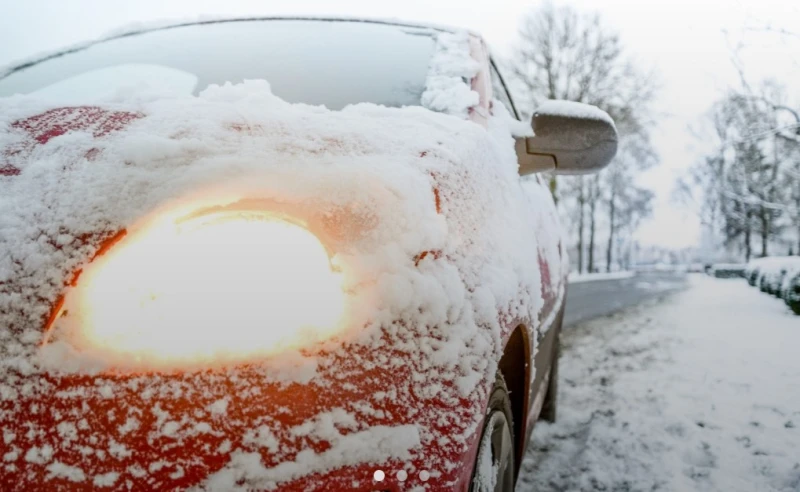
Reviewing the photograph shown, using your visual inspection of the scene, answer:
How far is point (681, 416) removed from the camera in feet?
11.3

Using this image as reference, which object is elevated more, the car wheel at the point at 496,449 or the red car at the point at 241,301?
the red car at the point at 241,301

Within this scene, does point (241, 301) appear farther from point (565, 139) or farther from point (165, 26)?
point (165, 26)

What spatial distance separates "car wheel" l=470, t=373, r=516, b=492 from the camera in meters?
1.24

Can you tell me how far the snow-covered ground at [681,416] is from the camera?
2.67 metres

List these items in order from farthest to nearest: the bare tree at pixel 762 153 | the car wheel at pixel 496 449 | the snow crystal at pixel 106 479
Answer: the bare tree at pixel 762 153 < the car wheel at pixel 496 449 < the snow crystal at pixel 106 479

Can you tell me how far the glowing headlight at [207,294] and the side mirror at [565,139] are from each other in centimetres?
118

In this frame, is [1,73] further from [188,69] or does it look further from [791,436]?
[791,436]

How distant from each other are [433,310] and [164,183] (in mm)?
528

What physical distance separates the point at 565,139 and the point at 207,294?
4.63ft

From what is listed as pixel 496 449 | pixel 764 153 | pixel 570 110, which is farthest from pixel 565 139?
pixel 764 153

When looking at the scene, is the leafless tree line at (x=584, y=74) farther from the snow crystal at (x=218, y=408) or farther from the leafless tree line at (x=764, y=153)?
the snow crystal at (x=218, y=408)

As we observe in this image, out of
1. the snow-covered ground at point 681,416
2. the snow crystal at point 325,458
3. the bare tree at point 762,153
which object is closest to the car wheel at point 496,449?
the snow crystal at point 325,458

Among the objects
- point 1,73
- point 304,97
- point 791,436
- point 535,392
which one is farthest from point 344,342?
point 791,436

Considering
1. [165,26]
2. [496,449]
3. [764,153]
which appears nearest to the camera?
[496,449]
